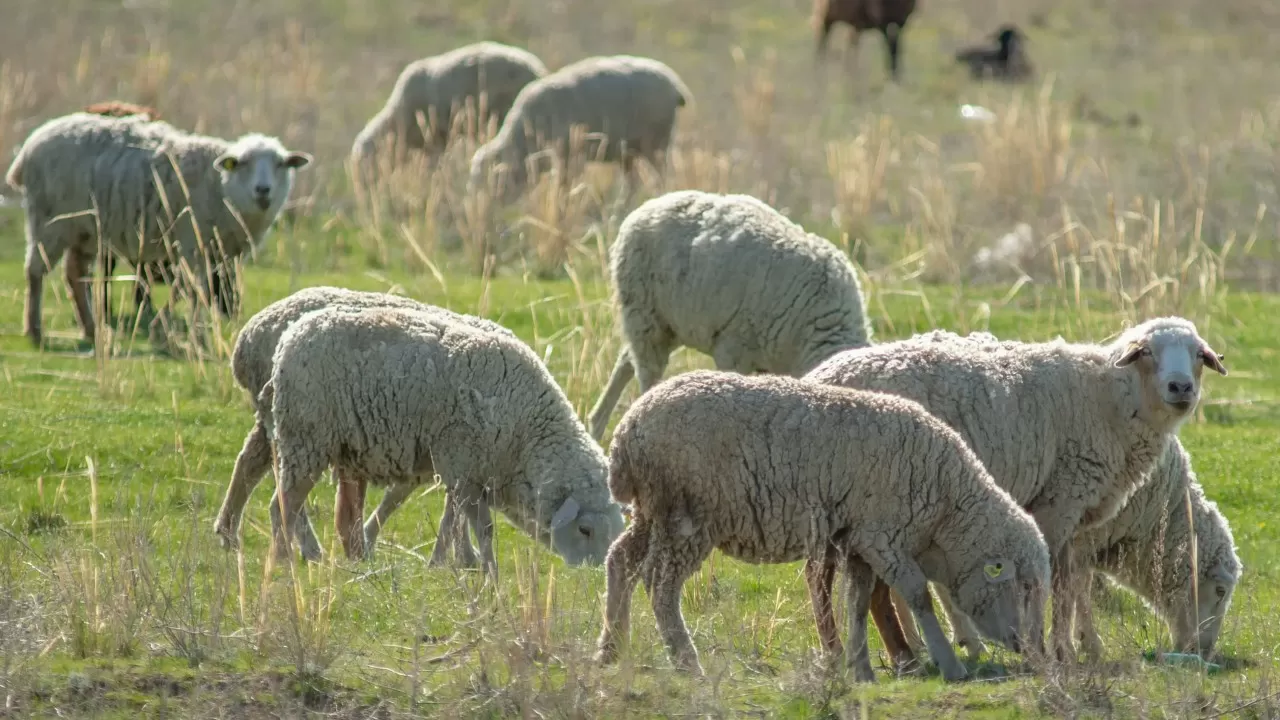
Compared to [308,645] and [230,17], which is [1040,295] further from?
[230,17]

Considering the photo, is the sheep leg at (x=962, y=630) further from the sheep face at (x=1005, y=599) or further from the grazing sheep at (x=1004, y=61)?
the grazing sheep at (x=1004, y=61)

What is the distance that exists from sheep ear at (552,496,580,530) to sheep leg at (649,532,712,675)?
110 cm

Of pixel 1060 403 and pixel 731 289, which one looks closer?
pixel 1060 403

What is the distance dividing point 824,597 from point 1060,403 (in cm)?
158

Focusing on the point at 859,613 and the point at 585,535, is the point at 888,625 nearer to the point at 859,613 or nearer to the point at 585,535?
the point at 859,613

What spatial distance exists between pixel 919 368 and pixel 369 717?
9.75ft

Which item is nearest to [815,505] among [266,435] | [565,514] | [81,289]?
[565,514]

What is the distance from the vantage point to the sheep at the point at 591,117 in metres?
16.6

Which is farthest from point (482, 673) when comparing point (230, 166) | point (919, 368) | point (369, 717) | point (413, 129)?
point (413, 129)

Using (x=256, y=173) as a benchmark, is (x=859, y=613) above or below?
below

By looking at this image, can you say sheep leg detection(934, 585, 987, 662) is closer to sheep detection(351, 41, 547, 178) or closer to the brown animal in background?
sheep detection(351, 41, 547, 178)

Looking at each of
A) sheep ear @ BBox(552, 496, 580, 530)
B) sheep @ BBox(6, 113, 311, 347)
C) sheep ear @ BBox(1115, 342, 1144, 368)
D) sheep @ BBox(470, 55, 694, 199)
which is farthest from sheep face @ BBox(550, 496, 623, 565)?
sheep @ BBox(470, 55, 694, 199)

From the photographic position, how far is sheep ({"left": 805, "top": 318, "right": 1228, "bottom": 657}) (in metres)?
7.47

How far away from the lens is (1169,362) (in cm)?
747
